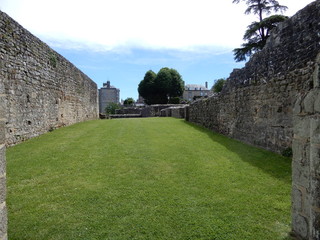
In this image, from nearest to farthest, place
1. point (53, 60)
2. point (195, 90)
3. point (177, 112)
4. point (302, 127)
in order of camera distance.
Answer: point (302, 127) → point (53, 60) → point (177, 112) → point (195, 90)

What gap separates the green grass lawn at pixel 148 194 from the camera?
9.90 ft

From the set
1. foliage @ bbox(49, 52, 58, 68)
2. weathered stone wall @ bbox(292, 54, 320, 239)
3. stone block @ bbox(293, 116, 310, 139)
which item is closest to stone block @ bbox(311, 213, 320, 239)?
weathered stone wall @ bbox(292, 54, 320, 239)

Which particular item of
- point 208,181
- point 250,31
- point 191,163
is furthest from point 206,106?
point 250,31

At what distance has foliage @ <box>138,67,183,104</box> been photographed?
53.1 meters

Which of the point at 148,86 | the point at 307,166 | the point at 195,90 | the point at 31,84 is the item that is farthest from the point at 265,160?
the point at 195,90

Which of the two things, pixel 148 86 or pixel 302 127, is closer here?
pixel 302 127

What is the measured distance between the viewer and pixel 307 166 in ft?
8.51

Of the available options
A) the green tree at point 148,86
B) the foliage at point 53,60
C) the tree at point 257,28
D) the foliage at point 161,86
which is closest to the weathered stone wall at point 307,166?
the foliage at point 53,60

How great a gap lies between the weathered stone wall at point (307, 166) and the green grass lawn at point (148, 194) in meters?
0.36

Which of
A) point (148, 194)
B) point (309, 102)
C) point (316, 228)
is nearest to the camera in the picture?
point (316, 228)

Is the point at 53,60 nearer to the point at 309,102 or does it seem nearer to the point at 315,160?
→ the point at 309,102

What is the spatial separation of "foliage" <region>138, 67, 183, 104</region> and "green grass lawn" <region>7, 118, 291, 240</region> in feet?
153

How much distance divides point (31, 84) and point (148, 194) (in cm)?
744

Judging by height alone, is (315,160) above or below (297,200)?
above
